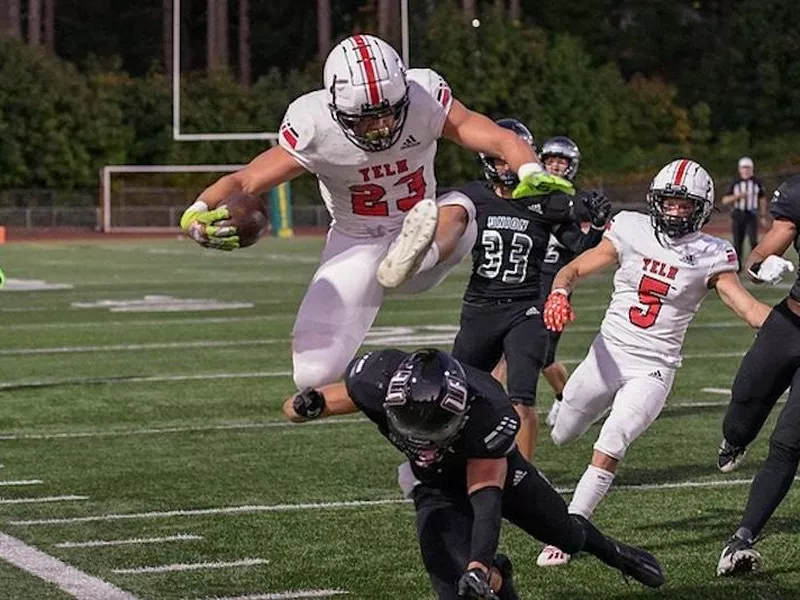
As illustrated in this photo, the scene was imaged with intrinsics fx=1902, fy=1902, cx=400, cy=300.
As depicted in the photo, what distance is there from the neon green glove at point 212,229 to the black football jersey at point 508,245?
7.24 ft

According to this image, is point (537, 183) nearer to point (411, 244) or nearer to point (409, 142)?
point (411, 244)

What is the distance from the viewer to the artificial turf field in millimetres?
6809

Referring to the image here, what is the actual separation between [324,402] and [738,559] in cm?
161

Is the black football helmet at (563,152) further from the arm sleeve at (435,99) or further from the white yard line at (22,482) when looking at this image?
the white yard line at (22,482)

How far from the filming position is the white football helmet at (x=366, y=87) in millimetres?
6523

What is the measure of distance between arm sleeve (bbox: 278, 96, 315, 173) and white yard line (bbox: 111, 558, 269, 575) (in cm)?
147

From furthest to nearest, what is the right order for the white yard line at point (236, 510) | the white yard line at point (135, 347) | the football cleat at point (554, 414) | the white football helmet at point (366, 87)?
the white yard line at point (135, 347) → the football cleat at point (554, 414) → the white yard line at point (236, 510) → the white football helmet at point (366, 87)

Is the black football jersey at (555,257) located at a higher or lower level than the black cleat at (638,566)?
higher

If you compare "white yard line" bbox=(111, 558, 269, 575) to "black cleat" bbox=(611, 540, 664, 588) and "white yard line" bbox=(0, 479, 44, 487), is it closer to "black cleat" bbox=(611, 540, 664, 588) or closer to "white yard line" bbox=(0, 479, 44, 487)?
"black cleat" bbox=(611, 540, 664, 588)

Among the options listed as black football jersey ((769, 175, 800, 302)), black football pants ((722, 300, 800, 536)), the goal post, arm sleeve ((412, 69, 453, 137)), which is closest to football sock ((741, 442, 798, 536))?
black football pants ((722, 300, 800, 536))

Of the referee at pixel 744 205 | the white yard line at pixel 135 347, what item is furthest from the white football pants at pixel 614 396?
the referee at pixel 744 205

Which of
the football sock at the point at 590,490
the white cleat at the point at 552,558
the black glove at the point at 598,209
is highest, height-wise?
the black glove at the point at 598,209

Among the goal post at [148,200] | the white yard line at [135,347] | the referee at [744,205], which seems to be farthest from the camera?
the goal post at [148,200]

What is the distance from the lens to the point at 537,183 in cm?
616
